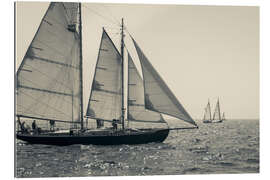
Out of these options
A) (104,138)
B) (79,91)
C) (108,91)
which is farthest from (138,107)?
(79,91)

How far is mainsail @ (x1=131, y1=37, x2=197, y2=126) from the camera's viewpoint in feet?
39.2

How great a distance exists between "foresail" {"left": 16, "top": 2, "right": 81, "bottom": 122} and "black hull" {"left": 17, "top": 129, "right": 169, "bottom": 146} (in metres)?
0.65

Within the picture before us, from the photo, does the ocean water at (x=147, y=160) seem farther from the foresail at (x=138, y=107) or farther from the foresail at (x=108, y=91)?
the foresail at (x=108, y=91)

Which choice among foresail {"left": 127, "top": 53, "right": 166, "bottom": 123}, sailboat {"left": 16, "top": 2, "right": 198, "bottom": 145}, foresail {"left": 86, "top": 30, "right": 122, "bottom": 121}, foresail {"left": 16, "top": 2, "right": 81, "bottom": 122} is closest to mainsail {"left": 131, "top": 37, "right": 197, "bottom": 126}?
sailboat {"left": 16, "top": 2, "right": 198, "bottom": 145}

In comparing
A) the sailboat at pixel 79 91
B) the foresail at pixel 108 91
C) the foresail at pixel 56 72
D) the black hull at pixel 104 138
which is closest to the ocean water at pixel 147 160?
the black hull at pixel 104 138

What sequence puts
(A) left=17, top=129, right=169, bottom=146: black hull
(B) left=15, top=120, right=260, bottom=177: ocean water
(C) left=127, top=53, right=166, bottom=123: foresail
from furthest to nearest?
(C) left=127, top=53, right=166, bottom=123: foresail < (A) left=17, top=129, right=169, bottom=146: black hull < (B) left=15, top=120, right=260, bottom=177: ocean water

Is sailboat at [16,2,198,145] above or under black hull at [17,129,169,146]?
above

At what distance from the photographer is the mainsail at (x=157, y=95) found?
12.0 metres

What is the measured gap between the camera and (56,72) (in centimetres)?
1328

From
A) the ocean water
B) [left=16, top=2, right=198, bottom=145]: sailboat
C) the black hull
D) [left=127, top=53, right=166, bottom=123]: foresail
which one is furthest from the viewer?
[left=127, top=53, right=166, bottom=123]: foresail

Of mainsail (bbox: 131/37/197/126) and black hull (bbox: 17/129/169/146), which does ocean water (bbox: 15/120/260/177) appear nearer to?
black hull (bbox: 17/129/169/146)

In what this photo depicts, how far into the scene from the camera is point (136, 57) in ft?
39.6
